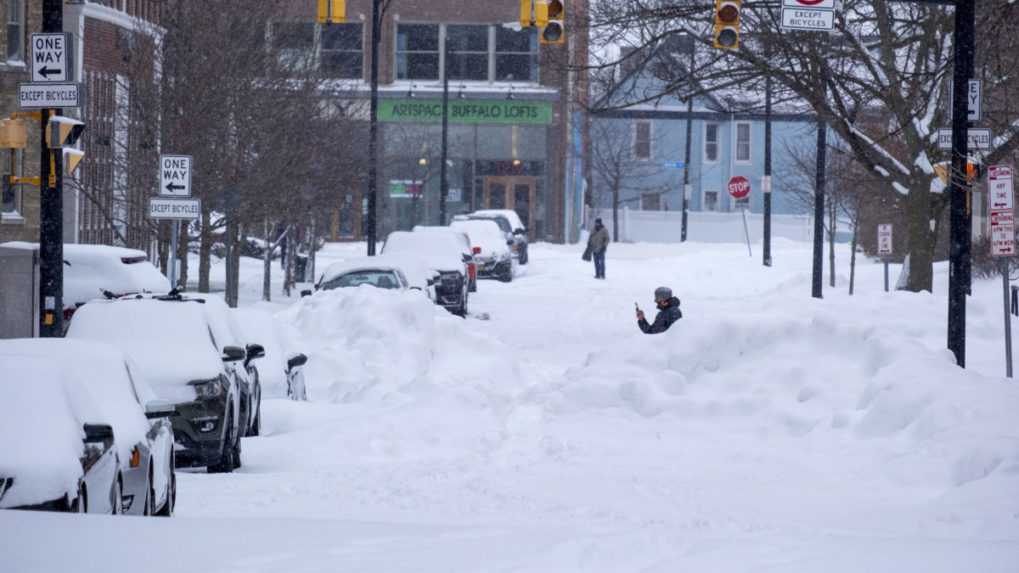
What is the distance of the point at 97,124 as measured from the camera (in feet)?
102

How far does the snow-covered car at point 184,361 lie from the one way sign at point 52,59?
2972 millimetres

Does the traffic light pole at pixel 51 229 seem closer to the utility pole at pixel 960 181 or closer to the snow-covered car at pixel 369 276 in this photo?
the utility pole at pixel 960 181

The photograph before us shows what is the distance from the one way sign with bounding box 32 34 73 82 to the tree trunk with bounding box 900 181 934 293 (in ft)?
54.7

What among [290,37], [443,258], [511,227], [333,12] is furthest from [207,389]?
[511,227]

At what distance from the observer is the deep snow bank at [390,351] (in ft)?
62.5

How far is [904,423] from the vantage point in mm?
14227

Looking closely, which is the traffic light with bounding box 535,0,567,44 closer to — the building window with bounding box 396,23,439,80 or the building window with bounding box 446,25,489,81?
the building window with bounding box 446,25,489,81

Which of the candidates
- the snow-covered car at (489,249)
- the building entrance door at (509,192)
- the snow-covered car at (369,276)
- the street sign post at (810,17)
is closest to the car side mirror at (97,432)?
the street sign post at (810,17)

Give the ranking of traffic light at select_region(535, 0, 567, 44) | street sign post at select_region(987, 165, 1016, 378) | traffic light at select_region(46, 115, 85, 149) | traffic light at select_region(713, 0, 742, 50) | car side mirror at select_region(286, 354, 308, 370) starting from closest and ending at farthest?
traffic light at select_region(46, 115, 85, 149)
street sign post at select_region(987, 165, 1016, 378)
car side mirror at select_region(286, 354, 308, 370)
traffic light at select_region(713, 0, 742, 50)
traffic light at select_region(535, 0, 567, 44)

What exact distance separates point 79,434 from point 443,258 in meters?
25.2

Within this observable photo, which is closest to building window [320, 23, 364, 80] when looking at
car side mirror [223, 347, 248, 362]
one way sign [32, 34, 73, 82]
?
one way sign [32, 34, 73, 82]

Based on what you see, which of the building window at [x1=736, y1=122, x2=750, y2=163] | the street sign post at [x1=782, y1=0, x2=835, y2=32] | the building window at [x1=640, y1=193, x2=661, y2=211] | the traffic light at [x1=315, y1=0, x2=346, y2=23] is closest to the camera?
the street sign post at [x1=782, y1=0, x2=835, y2=32]

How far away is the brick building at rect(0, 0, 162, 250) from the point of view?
26719 mm

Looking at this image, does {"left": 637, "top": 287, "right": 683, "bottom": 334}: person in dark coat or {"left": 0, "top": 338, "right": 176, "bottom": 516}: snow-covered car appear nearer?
{"left": 0, "top": 338, "right": 176, "bottom": 516}: snow-covered car
